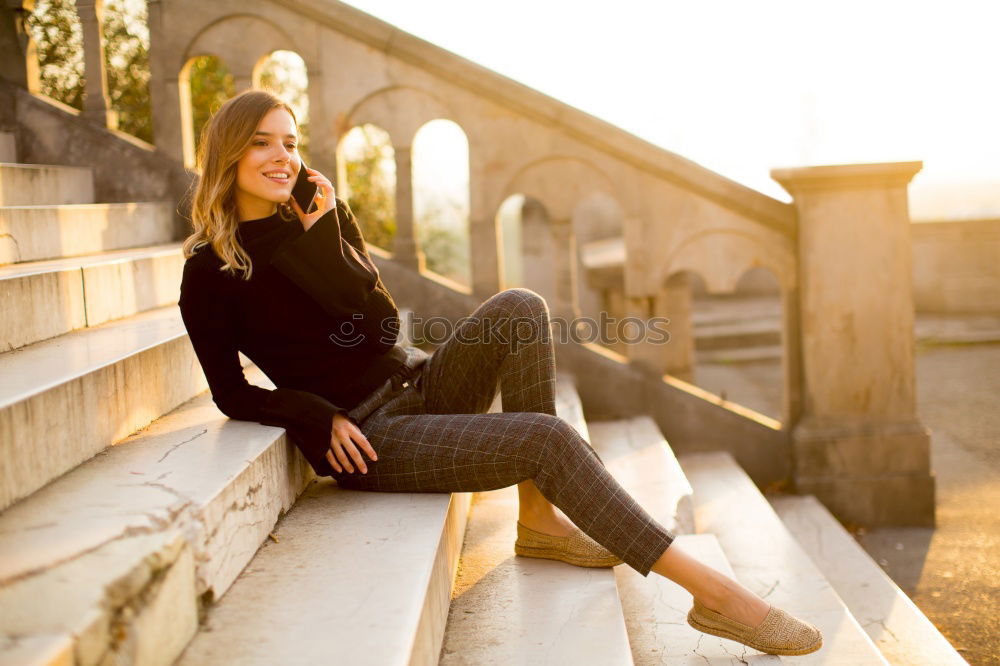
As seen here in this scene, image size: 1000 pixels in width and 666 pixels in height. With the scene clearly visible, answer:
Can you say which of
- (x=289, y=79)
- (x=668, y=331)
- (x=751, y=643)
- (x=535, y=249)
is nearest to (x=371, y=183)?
(x=289, y=79)

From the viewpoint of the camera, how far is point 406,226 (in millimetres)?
4492

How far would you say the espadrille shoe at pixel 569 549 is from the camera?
7.92 ft

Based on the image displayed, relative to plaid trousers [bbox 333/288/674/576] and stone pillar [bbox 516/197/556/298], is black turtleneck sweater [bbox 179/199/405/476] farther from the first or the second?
stone pillar [bbox 516/197/556/298]

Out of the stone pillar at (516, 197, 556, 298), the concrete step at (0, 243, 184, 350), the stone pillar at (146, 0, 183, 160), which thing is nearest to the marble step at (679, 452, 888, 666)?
the concrete step at (0, 243, 184, 350)

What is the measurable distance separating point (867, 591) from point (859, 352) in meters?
1.30

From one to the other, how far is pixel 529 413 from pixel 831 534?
1.89 metres

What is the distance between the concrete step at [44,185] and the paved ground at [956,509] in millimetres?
3538

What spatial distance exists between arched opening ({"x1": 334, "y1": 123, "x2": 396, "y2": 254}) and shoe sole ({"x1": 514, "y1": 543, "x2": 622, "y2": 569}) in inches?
168

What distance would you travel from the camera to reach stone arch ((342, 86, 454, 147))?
4.32m

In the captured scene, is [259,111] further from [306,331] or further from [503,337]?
[503,337]

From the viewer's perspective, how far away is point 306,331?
242 cm

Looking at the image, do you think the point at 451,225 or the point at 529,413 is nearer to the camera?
the point at 529,413

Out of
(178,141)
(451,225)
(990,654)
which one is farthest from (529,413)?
(451,225)

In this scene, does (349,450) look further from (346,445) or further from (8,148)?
(8,148)
